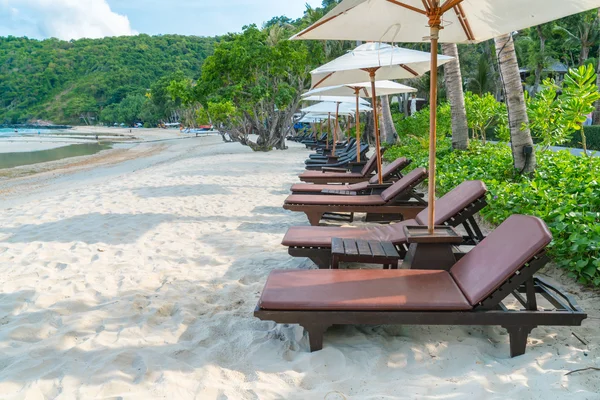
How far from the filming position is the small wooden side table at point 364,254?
319 centimetres

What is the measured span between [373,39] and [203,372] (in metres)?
2.96

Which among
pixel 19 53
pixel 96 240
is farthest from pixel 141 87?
pixel 96 240

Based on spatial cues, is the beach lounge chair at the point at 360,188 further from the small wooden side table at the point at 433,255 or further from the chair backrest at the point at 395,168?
the small wooden side table at the point at 433,255

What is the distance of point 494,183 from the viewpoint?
16.9 feet

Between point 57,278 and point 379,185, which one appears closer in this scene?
point 57,278

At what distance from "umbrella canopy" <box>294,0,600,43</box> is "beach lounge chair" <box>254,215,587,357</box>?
4.82 feet

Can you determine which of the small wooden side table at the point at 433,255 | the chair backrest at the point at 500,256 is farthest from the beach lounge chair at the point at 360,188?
the chair backrest at the point at 500,256

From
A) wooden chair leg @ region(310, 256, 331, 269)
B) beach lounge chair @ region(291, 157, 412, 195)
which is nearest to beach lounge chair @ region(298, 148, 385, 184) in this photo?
beach lounge chair @ region(291, 157, 412, 195)

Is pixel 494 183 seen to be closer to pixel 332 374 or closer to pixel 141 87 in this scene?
pixel 332 374

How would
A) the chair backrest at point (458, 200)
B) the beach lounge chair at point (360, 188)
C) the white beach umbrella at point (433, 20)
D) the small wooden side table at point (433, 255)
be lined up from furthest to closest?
1. the beach lounge chair at point (360, 188)
2. the chair backrest at point (458, 200)
3. the small wooden side table at point (433, 255)
4. the white beach umbrella at point (433, 20)

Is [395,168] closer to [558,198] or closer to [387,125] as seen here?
[558,198]

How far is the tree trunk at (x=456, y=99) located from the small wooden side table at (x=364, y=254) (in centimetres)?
628

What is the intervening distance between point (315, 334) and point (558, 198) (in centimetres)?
289

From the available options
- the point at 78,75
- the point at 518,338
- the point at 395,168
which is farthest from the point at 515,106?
the point at 78,75
